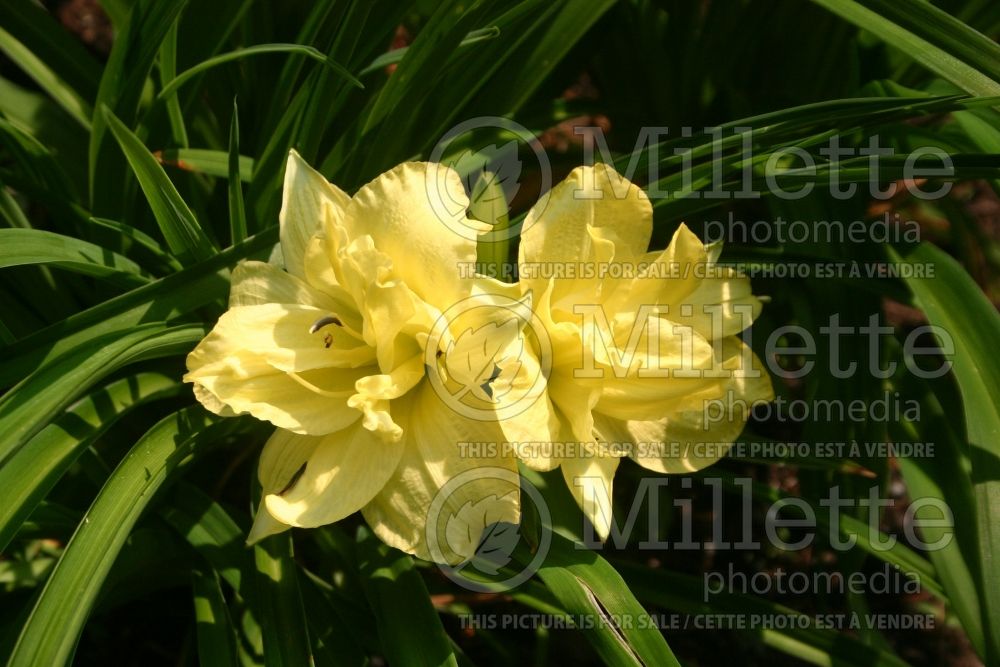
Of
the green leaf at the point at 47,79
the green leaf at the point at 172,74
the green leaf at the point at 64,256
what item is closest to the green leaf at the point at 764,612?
the green leaf at the point at 64,256

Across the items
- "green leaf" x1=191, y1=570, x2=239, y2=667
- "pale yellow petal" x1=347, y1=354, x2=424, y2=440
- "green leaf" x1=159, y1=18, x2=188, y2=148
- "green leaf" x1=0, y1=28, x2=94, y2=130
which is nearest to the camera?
"pale yellow petal" x1=347, y1=354, x2=424, y2=440

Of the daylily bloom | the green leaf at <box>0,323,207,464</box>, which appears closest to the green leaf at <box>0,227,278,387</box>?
the green leaf at <box>0,323,207,464</box>

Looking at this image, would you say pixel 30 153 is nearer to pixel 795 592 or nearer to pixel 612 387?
pixel 612 387

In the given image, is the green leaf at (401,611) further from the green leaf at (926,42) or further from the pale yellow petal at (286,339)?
the green leaf at (926,42)

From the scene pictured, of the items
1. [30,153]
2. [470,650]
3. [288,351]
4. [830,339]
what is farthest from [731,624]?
[30,153]

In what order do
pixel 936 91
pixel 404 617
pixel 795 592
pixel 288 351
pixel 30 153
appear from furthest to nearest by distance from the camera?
pixel 795 592 < pixel 936 91 < pixel 30 153 < pixel 404 617 < pixel 288 351

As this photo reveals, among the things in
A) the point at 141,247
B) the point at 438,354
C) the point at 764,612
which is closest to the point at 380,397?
the point at 438,354

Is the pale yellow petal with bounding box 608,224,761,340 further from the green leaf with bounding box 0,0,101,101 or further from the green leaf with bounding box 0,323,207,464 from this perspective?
the green leaf with bounding box 0,0,101,101

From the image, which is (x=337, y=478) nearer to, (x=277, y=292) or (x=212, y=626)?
(x=277, y=292)
